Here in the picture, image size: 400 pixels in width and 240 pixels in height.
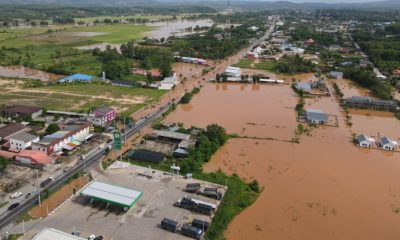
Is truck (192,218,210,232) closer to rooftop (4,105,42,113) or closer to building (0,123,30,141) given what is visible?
building (0,123,30,141)

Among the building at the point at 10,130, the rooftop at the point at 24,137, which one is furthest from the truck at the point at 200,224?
the building at the point at 10,130

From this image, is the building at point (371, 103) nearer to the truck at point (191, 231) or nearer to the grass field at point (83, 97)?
the grass field at point (83, 97)

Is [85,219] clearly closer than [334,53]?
Yes

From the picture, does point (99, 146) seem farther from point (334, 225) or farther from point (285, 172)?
point (334, 225)

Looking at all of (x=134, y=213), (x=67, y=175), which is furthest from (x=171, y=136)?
(x=134, y=213)

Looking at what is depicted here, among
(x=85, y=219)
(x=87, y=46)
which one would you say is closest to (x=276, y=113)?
(x=85, y=219)
